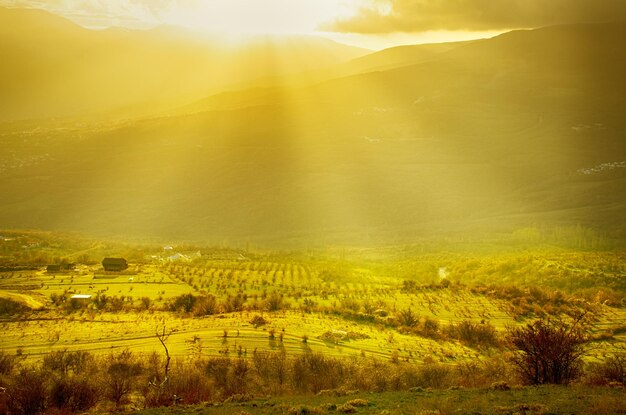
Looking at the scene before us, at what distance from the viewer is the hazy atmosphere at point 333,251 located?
14.2 metres

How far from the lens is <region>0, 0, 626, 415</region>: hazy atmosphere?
46.7ft

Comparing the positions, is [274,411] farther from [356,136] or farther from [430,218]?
[356,136]

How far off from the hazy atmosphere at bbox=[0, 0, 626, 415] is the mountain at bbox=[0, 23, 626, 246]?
2.55 feet

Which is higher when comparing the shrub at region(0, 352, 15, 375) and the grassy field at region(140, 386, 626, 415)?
the shrub at region(0, 352, 15, 375)

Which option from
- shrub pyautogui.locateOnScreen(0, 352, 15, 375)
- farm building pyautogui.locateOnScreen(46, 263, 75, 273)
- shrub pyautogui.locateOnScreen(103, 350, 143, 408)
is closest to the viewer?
shrub pyautogui.locateOnScreen(103, 350, 143, 408)

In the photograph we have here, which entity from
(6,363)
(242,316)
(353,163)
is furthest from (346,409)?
(353,163)

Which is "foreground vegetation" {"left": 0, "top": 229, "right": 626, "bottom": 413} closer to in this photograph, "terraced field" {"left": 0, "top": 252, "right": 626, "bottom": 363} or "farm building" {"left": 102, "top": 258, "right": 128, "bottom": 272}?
"terraced field" {"left": 0, "top": 252, "right": 626, "bottom": 363}

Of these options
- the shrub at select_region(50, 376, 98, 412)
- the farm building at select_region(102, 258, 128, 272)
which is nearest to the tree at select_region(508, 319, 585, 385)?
the shrub at select_region(50, 376, 98, 412)

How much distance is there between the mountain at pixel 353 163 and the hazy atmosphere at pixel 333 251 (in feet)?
2.55

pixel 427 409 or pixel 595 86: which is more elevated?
pixel 595 86

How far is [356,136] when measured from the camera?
14500cm

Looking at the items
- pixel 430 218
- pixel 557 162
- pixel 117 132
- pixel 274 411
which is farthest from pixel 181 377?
pixel 117 132

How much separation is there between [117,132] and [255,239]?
3351 inches

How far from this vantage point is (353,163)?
419ft
